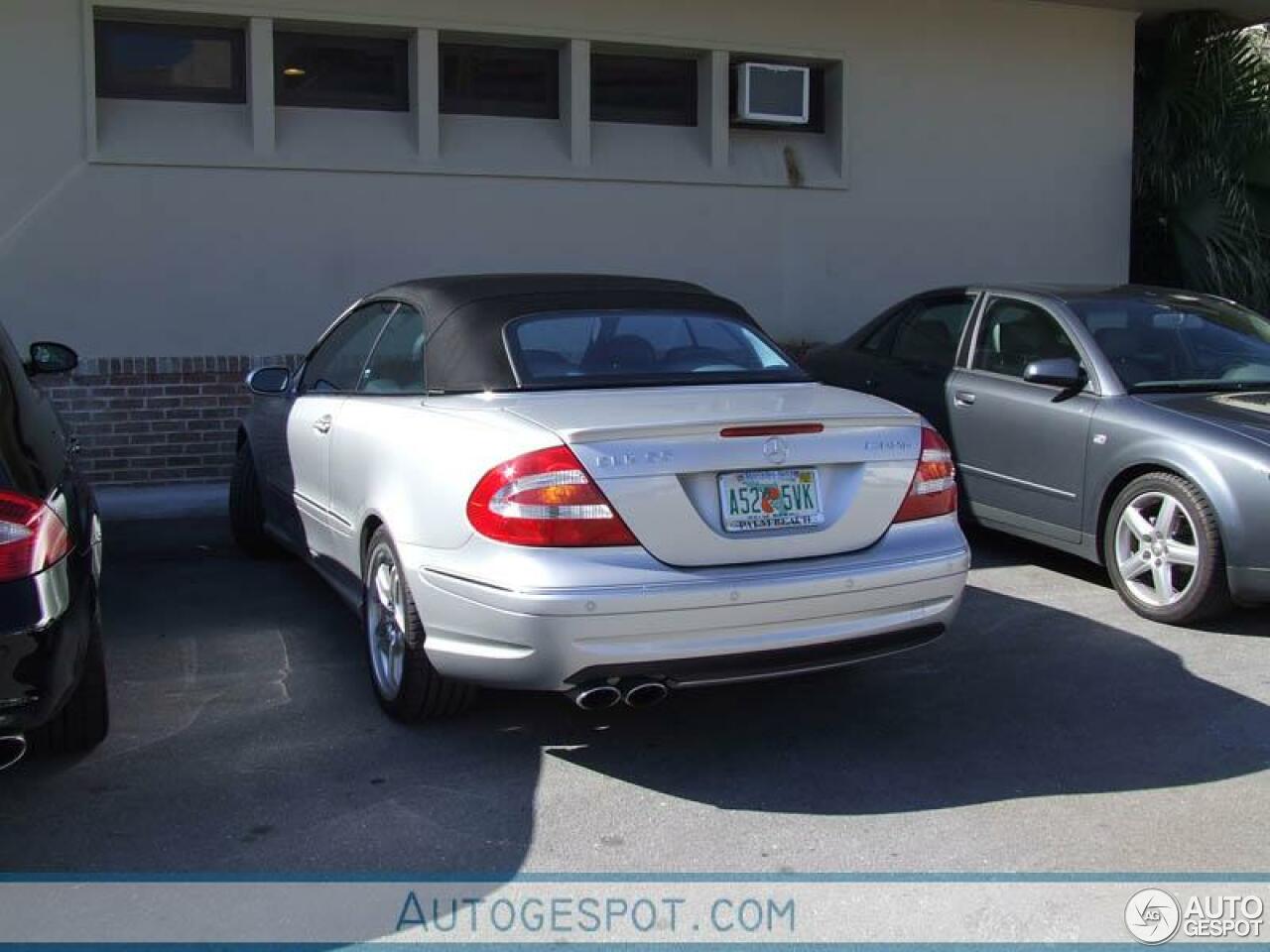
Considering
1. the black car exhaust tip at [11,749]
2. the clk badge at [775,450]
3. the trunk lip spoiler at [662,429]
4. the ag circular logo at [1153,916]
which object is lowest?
the ag circular logo at [1153,916]

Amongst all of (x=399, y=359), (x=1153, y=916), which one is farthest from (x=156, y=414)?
(x=1153, y=916)

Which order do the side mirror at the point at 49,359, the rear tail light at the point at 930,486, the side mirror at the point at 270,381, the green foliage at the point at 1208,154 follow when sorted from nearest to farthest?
the rear tail light at the point at 930,486, the side mirror at the point at 49,359, the side mirror at the point at 270,381, the green foliage at the point at 1208,154

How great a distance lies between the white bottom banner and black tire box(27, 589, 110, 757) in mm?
882

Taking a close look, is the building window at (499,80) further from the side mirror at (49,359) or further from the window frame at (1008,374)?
the side mirror at (49,359)

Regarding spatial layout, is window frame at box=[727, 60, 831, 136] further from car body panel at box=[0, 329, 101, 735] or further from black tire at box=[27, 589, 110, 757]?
Result: black tire at box=[27, 589, 110, 757]

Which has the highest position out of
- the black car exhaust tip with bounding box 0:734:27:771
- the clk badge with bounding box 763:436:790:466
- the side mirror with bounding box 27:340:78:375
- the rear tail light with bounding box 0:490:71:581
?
the side mirror with bounding box 27:340:78:375

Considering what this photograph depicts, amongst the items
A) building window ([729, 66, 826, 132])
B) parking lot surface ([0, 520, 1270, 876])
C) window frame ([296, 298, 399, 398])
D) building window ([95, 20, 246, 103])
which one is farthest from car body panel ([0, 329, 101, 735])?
building window ([729, 66, 826, 132])

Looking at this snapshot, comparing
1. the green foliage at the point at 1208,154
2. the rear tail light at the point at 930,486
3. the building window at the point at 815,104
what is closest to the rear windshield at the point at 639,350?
the rear tail light at the point at 930,486

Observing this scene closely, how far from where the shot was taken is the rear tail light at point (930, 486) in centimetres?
449

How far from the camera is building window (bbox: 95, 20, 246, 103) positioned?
29.9 ft

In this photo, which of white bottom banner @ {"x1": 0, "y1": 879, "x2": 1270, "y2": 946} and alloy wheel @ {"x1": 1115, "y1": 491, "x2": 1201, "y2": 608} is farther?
alloy wheel @ {"x1": 1115, "y1": 491, "x2": 1201, "y2": 608}

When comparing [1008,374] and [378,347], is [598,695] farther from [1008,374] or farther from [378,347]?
[1008,374]

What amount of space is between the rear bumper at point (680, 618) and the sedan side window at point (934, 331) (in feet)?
11.4

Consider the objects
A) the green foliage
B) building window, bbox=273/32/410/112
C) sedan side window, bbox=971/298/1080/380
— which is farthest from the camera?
the green foliage
